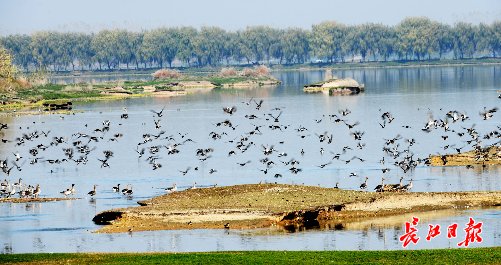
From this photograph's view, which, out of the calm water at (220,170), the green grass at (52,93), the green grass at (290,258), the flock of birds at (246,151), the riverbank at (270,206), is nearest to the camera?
the green grass at (290,258)

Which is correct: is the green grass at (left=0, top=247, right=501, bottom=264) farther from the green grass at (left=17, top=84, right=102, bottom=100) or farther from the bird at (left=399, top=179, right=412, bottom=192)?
the green grass at (left=17, top=84, right=102, bottom=100)

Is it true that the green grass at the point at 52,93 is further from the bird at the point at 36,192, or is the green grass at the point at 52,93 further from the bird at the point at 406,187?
the bird at the point at 406,187

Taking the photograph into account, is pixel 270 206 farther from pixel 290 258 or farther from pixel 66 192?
pixel 290 258

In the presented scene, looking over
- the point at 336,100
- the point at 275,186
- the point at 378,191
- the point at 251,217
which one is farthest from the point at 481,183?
the point at 336,100

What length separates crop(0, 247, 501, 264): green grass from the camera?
38.7 meters

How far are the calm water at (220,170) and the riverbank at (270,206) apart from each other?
1.80 metres

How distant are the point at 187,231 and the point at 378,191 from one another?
13.8 meters

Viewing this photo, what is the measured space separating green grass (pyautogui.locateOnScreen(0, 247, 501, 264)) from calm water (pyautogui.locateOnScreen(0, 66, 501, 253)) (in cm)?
783

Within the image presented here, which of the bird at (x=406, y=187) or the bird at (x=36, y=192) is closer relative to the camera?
the bird at (x=406, y=187)

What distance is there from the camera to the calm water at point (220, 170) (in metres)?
52.0

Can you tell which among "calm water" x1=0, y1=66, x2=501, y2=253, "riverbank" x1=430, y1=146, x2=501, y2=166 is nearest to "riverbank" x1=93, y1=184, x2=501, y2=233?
"calm water" x1=0, y1=66, x2=501, y2=253

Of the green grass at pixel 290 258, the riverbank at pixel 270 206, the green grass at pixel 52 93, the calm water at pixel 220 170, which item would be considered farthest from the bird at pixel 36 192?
the green grass at pixel 52 93

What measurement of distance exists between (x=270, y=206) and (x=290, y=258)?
746 inches

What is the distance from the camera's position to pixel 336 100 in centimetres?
17412
